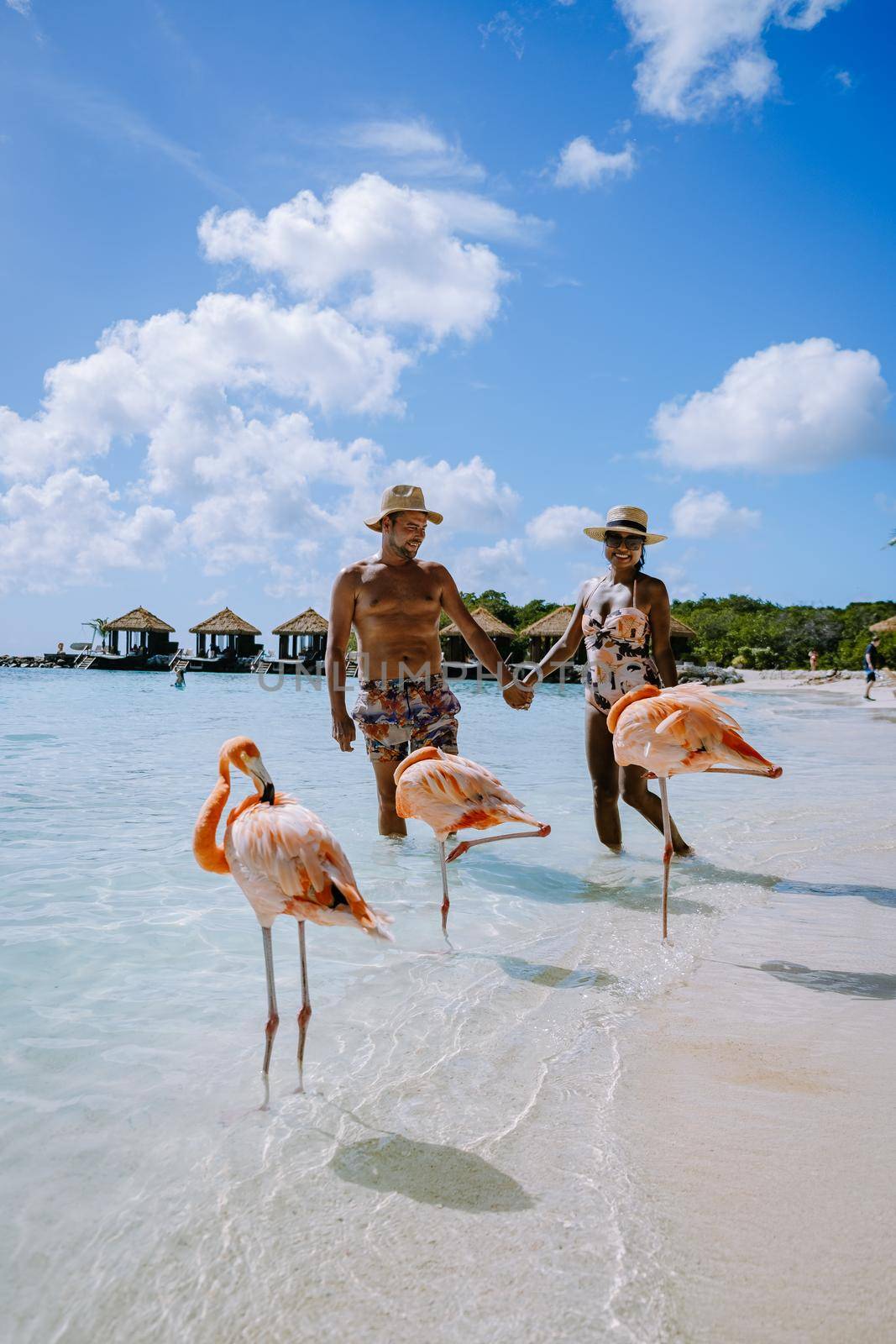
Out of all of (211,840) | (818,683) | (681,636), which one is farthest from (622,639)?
(681,636)

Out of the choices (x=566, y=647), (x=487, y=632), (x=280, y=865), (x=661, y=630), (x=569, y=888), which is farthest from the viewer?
(x=487, y=632)

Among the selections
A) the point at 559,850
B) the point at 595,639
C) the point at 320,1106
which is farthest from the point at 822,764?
the point at 320,1106

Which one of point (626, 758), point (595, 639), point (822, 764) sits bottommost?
point (822, 764)

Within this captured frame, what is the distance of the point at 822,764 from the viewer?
11758mm

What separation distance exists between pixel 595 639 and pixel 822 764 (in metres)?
Answer: 7.65

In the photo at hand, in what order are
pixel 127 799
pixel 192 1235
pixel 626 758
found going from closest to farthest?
pixel 192 1235 < pixel 626 758 < pixel 127 799

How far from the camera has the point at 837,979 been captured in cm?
351

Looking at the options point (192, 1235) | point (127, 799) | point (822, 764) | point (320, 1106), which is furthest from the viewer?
point (822, 764)

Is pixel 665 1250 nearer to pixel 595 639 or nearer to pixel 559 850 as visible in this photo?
pixel 595 639

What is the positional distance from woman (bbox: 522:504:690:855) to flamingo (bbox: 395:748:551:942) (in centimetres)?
156

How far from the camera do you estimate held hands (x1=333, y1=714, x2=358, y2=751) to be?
5496 millimetres

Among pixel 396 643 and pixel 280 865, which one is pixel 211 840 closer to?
pixel 280 865

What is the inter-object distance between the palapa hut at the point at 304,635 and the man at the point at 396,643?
138 feet

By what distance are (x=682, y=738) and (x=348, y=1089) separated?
210cm
